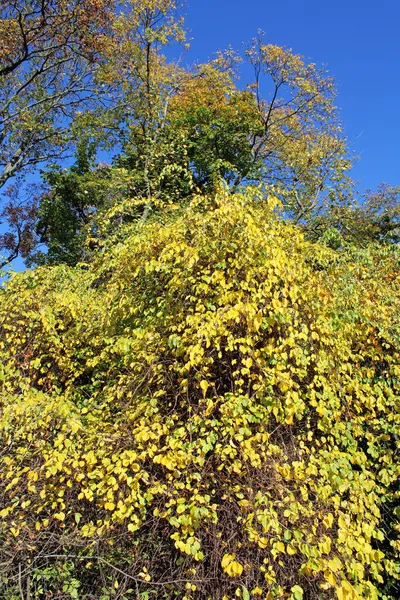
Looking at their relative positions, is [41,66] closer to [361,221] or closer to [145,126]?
[145,126]

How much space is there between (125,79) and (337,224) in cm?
714

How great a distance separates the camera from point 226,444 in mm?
2570

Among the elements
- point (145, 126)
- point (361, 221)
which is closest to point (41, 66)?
point (145, 126)

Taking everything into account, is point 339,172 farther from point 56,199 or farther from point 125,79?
point 56,199

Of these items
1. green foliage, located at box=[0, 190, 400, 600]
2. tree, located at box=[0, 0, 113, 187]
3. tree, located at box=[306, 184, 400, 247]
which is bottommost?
green foliage, located at box=[0, 190, 400, 600]

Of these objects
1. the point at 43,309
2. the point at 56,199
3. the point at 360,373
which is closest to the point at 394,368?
the point at 360,373

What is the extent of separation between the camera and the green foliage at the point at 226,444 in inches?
96.2

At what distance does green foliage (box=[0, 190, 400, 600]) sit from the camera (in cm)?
244

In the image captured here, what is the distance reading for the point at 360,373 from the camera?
3.22 metres

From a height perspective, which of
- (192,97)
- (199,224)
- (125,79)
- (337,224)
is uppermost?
(192,97)

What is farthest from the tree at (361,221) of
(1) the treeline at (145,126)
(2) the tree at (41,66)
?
(2) the tree at (41,66)

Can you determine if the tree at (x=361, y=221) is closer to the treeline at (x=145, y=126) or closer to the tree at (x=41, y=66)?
the treeline at (x=145, y=126)

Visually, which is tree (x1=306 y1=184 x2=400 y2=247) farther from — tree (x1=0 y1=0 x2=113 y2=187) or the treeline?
tree (x1=0 y1=0 x2=113 y2=187)

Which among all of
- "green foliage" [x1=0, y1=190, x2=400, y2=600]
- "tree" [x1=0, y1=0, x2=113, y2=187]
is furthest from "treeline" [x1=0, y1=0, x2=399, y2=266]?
"green foliage" [x1=0, y1=190, x2=400, y2=600]
